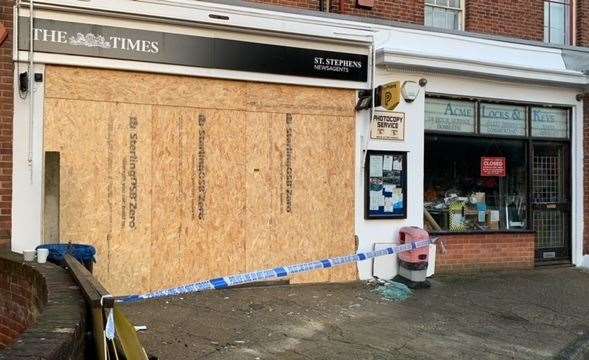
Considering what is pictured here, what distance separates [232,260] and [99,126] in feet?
8.41

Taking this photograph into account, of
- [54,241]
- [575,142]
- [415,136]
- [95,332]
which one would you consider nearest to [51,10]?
[54,241]

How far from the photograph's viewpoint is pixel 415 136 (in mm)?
10039

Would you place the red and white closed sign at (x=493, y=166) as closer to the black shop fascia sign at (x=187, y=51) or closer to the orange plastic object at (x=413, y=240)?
the orange plastic object at (x=413, y=240)

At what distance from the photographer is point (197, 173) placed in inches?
334

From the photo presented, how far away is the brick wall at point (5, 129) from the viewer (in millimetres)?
7496

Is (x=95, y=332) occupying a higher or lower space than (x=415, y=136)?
lower

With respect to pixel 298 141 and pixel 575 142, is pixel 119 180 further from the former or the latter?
pixel 575 142

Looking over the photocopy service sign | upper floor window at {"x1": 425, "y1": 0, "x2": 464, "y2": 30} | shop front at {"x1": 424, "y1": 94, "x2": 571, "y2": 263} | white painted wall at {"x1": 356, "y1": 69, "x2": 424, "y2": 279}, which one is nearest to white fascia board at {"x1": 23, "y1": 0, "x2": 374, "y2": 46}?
white painted wall at {"x1": 356, "y1": 69, "x2": 424, "y2": 279}

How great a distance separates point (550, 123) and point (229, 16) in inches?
258

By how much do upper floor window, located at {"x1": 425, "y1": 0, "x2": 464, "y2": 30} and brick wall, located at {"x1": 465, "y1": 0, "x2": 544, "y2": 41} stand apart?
204 millimetres

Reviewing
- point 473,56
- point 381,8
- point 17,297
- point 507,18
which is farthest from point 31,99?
point 507,18

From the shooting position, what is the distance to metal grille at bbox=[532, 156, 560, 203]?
Result: 11.4 meters

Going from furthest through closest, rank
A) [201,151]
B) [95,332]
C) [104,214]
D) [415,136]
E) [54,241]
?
[415,136] → [201,151] → [104,214] → [54,241] → [95,332]

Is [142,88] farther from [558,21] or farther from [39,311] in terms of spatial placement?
[558,21]
